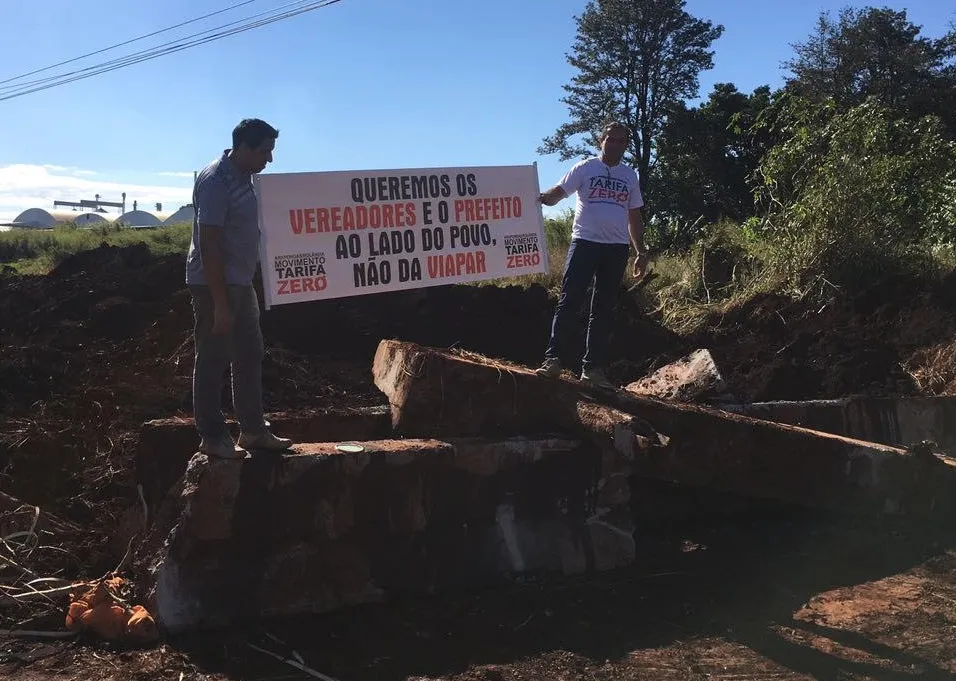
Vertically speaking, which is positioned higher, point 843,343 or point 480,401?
point 843,343

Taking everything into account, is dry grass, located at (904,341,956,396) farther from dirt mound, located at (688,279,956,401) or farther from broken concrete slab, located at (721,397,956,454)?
broken concrete slab, located at (721,397,956,454)

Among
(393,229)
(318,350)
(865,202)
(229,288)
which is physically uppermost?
(865,202)

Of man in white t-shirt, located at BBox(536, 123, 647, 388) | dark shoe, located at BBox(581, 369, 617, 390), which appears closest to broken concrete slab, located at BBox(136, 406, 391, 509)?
dark shoe, located at BBox(581, 369, 617, 390)

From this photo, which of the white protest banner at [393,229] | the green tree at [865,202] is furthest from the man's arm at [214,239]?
the green tree at [865,202]

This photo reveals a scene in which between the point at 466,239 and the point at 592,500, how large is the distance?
5336 mm

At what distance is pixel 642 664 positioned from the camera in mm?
3344

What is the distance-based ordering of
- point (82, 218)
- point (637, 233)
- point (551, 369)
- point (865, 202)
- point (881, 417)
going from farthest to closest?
point (82, 218) < point (865, 202) < point (881, 417) < point (637, 233) < point (551, 369)

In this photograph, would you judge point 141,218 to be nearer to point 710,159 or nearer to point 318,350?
point 710,159

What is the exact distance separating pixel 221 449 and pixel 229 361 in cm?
42

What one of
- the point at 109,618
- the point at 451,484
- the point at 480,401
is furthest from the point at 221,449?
the point at 480,401

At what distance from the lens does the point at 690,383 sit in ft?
19.2

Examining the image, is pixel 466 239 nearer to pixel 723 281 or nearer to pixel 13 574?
pixel 723 281

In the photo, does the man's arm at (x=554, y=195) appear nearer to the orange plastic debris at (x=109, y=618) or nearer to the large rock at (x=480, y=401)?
the large rock at (x=480, y=401)

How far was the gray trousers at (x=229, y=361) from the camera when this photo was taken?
142 inches
